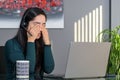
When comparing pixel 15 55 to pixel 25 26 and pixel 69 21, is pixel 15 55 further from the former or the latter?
pixel 69 21

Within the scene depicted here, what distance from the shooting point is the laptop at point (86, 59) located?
2322mm

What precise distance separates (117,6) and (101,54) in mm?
2315

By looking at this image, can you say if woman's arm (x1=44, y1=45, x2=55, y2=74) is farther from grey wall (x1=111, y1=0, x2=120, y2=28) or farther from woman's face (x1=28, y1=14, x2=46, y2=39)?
grey wall (x1=111, y1=0, x2=120, y2=28)

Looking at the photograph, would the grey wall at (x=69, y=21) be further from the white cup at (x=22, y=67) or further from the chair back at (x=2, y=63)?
the white cup at (x=22, y=67)

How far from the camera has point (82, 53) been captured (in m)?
2.35

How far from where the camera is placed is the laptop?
2.32m

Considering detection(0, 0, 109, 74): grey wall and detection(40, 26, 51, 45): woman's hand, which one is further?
detection(0, 0, 109, 74): grey wall

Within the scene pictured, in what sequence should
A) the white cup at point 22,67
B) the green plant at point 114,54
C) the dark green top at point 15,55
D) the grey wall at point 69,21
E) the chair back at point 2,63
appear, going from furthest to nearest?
the grey wall at point 69,21
the green plant at point 114,54
the chair back at point 2,63
the dark green top at point 15,55
the white cup at point 22,67

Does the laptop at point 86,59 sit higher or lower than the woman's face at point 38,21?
lower

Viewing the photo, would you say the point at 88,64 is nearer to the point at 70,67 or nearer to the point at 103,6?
the point at 70,67

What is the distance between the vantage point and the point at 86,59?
2.38m

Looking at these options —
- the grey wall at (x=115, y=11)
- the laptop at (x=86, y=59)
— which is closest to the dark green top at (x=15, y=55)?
the laptop at (x=86, y=59)

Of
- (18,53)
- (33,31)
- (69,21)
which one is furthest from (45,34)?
(69,21)

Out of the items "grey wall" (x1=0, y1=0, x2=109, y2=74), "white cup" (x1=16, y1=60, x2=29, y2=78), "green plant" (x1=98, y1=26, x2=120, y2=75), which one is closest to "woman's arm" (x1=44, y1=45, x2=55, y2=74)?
"white cup" (x1=16, y1=60, x2=29, y2=78)
